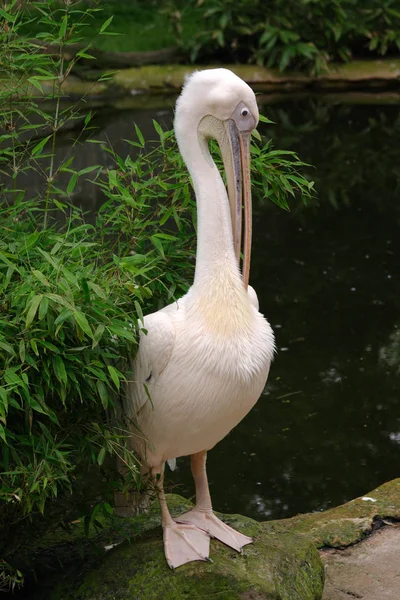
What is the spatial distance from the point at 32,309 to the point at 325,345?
4.17 meters

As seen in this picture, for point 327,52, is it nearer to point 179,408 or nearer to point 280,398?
point 280,398

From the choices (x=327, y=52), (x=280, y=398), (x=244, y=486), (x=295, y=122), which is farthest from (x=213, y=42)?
(x=244, y=486)

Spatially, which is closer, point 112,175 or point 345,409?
point 112,175

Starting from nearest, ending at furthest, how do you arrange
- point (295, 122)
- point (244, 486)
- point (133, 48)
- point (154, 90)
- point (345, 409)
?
1. point (244, 486)
2. point (345, 409)
3. point (295, 122)
4. point (154, 90)
5. point (133, 48)

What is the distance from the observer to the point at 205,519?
3.62 metres

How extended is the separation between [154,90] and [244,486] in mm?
9397

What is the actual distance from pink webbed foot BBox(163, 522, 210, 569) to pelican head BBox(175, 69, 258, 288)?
907 millimetres

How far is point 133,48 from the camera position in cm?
1474

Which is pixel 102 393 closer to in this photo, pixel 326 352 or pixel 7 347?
pixel 7 347

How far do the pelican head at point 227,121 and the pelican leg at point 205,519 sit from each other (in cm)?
77

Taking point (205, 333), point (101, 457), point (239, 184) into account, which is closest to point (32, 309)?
point (101, 457)

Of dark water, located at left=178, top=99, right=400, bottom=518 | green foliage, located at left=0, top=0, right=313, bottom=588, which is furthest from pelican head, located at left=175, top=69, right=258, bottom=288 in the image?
dark water, located at left=178, top=99, right=400, bottom=518

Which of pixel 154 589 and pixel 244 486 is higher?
pixel 154 589

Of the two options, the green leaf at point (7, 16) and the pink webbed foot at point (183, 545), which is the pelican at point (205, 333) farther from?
the green leaf at point (7, 16)
